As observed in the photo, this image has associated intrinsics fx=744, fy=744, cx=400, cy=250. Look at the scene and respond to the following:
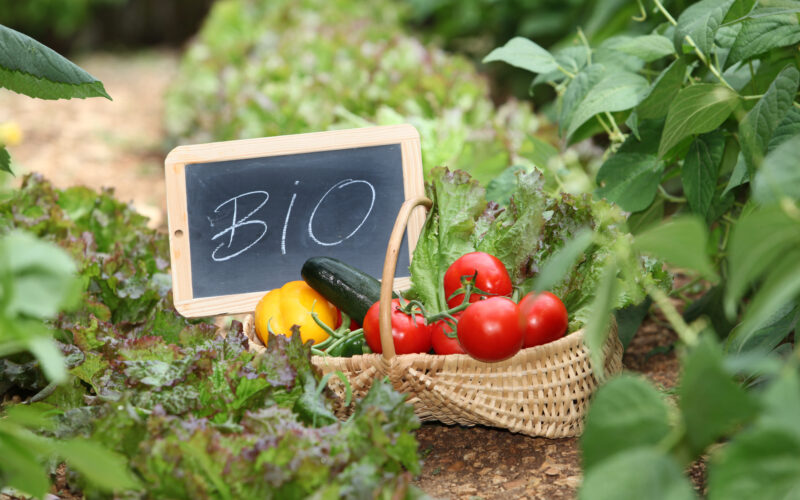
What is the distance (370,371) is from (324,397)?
0.15 meters

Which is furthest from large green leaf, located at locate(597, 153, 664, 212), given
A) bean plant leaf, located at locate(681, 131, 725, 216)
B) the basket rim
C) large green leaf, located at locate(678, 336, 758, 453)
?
large green leaf, located at locate(678, 336, 758, 453)

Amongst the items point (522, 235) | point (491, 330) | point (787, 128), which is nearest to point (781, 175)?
point (491, 330)

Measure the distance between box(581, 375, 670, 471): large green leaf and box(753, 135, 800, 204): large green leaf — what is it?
0.89 ft

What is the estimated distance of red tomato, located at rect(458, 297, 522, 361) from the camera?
1.41 metres

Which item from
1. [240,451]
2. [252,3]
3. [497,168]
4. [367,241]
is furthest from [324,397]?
[252,3]

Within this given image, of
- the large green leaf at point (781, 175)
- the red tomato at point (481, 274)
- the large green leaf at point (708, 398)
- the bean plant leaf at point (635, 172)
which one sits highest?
the large green leaf at point (781, 175)

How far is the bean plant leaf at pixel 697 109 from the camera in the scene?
1.61 m

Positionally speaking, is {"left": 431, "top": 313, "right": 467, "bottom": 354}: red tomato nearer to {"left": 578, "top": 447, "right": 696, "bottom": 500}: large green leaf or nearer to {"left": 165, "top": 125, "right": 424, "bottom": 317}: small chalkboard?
{"left": 165, "top": 125, "right": 424, "bottom": 317}: small chalkboard

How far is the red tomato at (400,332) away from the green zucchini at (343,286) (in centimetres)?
11

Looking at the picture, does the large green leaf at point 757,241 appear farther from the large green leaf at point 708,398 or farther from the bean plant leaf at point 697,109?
the bean plant leaf at point 697,109

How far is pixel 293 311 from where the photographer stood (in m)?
1.74

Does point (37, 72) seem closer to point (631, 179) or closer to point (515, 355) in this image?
point (515, 355)

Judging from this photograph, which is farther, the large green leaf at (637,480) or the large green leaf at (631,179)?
the large green leaf at (631,179)

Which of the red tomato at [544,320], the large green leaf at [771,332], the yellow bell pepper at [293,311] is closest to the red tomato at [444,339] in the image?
the red tomato at [544,320]
